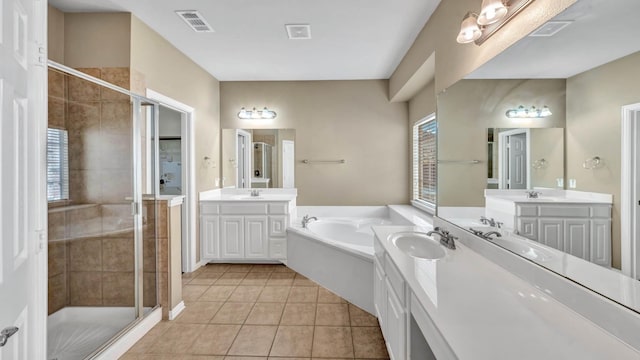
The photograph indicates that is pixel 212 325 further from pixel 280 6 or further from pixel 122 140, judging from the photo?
pixel 280 6

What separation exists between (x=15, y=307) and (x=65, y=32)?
263 centimetres

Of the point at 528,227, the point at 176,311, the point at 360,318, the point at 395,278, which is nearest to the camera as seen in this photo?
the point at 528,227

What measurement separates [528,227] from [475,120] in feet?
2.43

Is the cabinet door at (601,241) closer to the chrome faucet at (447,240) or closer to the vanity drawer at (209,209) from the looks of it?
the chrome faucet at (447,240)

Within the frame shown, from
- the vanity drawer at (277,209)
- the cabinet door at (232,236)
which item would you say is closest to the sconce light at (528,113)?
the vanity drawer at (277,209)

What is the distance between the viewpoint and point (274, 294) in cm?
307

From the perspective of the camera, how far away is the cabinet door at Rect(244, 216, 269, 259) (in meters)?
3.84

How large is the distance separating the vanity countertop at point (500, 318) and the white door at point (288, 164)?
322cm

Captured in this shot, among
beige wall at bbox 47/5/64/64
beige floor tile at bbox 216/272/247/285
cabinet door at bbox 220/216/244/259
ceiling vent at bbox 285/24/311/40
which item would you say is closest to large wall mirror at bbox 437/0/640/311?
ceiling vent at bbox 285/24/311/40

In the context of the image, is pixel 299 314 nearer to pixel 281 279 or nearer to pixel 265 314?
pixel 265 314

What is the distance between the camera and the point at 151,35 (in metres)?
2.88

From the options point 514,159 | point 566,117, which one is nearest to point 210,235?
point 514,159

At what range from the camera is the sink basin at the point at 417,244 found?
74.8 inches

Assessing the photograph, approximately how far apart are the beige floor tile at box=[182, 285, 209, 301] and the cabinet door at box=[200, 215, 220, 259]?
0.64m
